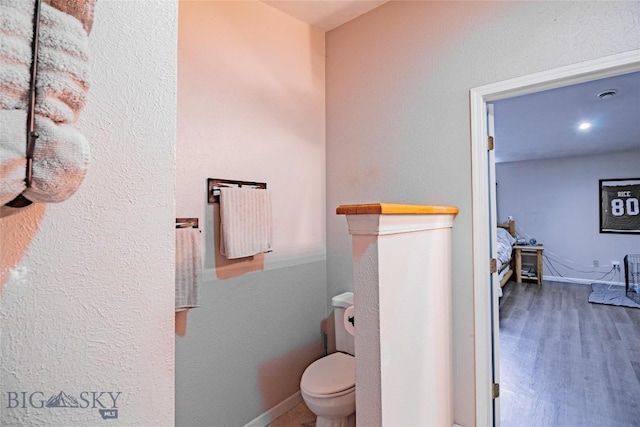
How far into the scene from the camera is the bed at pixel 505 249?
455 cm

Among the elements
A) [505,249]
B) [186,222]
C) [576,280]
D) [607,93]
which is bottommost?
[576,280]

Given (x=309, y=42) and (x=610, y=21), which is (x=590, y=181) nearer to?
(x=610, y=21)

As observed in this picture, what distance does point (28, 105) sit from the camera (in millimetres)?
346

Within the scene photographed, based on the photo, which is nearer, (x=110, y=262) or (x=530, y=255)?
(x=110, y=262)

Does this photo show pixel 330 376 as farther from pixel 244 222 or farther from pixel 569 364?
pixel 569 364

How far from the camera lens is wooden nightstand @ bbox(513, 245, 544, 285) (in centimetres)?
562

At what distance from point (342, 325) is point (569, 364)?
7.22 ft

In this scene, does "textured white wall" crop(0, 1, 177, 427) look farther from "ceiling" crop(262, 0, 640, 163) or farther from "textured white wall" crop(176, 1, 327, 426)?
"ceiling" crop(262, 0, 640, 163)

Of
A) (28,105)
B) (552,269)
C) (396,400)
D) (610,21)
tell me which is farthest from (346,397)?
(552,269)

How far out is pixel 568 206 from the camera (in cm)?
563

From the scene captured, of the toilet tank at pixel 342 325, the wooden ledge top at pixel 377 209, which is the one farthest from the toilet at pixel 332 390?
the wooden ledge top at pixel 377 209

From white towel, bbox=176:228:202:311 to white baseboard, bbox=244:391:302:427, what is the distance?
36.6 inches

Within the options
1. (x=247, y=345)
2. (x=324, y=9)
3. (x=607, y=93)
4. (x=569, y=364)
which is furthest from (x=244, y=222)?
(x=607, y=93)

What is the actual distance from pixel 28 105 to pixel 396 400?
3.97 feet
